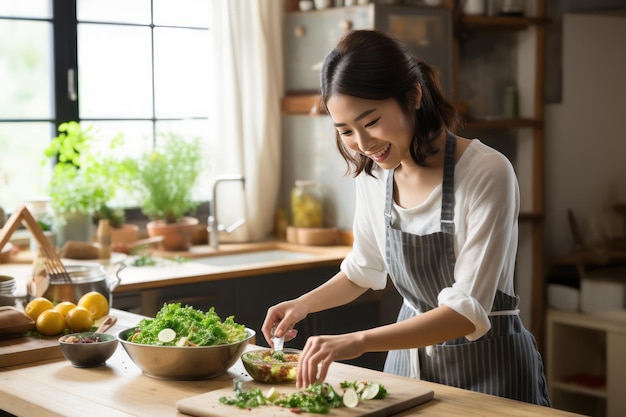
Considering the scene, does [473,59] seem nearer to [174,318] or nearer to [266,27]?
[266,27]

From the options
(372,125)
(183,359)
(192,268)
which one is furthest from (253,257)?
(372,125)

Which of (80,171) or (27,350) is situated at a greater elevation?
(80,171)

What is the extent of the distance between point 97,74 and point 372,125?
272 centimetres

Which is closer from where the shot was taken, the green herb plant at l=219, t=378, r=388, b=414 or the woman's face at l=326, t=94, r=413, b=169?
the green herb plant at l=219, t=378, r=388, b=414

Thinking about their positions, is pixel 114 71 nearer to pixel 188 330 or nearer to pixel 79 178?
pixel 79 178

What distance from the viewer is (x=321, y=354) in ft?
6.44

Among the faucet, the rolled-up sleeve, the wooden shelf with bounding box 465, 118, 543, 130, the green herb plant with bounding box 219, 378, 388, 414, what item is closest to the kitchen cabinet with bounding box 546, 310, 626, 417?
the wooden shelf with bounding box 465, 118, 543, 130

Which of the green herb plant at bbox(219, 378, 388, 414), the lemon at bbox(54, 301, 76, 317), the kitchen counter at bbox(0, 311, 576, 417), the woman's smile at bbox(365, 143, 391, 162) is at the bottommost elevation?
the kitchen counter at bbox(0, 311, 576, 417)

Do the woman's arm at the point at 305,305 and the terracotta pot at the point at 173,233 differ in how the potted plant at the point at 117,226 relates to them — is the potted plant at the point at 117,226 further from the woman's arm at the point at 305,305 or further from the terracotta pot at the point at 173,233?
the woman's arm at the point at 305,305

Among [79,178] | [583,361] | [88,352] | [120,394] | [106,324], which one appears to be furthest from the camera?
[583,361]

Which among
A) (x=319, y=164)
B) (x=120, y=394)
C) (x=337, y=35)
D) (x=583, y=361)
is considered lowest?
(x=583, y=361)

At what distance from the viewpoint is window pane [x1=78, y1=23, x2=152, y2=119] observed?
458cm

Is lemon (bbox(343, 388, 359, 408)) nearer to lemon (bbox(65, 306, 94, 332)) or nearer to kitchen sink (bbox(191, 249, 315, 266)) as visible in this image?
lemon (bbox(65, 306, 94, 332))

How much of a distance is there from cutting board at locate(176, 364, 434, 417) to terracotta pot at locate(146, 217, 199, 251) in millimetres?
2356
